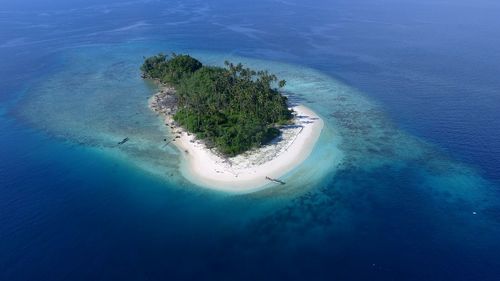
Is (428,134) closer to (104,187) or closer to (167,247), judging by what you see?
(167,247)

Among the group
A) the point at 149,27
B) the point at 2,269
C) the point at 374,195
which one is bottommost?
the point at 2,269

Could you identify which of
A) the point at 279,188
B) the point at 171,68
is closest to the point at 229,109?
the point at 279,188

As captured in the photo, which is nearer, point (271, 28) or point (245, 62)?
point (245, 62)

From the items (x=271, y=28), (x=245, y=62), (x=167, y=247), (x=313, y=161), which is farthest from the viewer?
(x=271, y=28)

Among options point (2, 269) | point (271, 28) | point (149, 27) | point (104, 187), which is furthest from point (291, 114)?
point (149, 27)

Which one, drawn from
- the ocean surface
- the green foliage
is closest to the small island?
the green foliage

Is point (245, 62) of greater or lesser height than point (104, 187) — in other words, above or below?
above

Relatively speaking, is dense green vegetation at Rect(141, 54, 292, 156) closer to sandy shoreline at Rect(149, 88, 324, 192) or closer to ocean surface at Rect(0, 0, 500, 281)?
sandy shoreline at Rect(149, 88, 324, 192)

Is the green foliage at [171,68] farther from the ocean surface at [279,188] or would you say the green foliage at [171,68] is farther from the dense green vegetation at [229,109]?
the ocean surface at [279,188]
